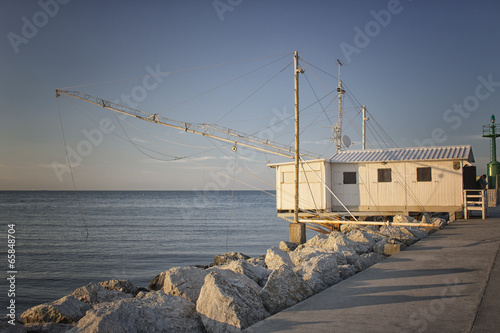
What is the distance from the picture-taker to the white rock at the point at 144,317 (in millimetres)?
4410

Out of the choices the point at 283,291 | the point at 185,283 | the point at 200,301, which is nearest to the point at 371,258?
the point at 283,291

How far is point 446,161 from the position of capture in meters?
21.5

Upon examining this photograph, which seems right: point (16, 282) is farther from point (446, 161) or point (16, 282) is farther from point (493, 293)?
point (446, 161)

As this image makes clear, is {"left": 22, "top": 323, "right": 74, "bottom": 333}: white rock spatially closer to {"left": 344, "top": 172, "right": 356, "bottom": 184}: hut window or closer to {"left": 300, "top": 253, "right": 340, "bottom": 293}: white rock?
{"left": 300, "top": 253, "right": 340, "bottom": 293}: white rock

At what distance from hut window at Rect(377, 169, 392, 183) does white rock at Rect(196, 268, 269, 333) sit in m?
18.5

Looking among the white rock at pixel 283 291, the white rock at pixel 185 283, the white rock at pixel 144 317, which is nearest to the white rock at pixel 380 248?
the white rock at pixel 283 291

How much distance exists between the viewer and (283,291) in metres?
5.79

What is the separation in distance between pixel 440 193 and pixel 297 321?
63.1ft

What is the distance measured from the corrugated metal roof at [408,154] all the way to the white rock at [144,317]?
1916 centimetres

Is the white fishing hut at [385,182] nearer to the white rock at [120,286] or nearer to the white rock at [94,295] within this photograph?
the white rock at [120,286]

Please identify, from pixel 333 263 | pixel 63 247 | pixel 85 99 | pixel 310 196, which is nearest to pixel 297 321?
pixel 333 263

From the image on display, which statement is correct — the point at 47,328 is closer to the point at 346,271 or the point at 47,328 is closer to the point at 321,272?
the point at 321,272

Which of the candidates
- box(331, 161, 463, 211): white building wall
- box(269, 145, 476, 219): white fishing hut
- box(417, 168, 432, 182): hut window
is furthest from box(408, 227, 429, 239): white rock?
box(417, 168, 432, 182): hut window

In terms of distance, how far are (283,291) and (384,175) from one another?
18245mm
